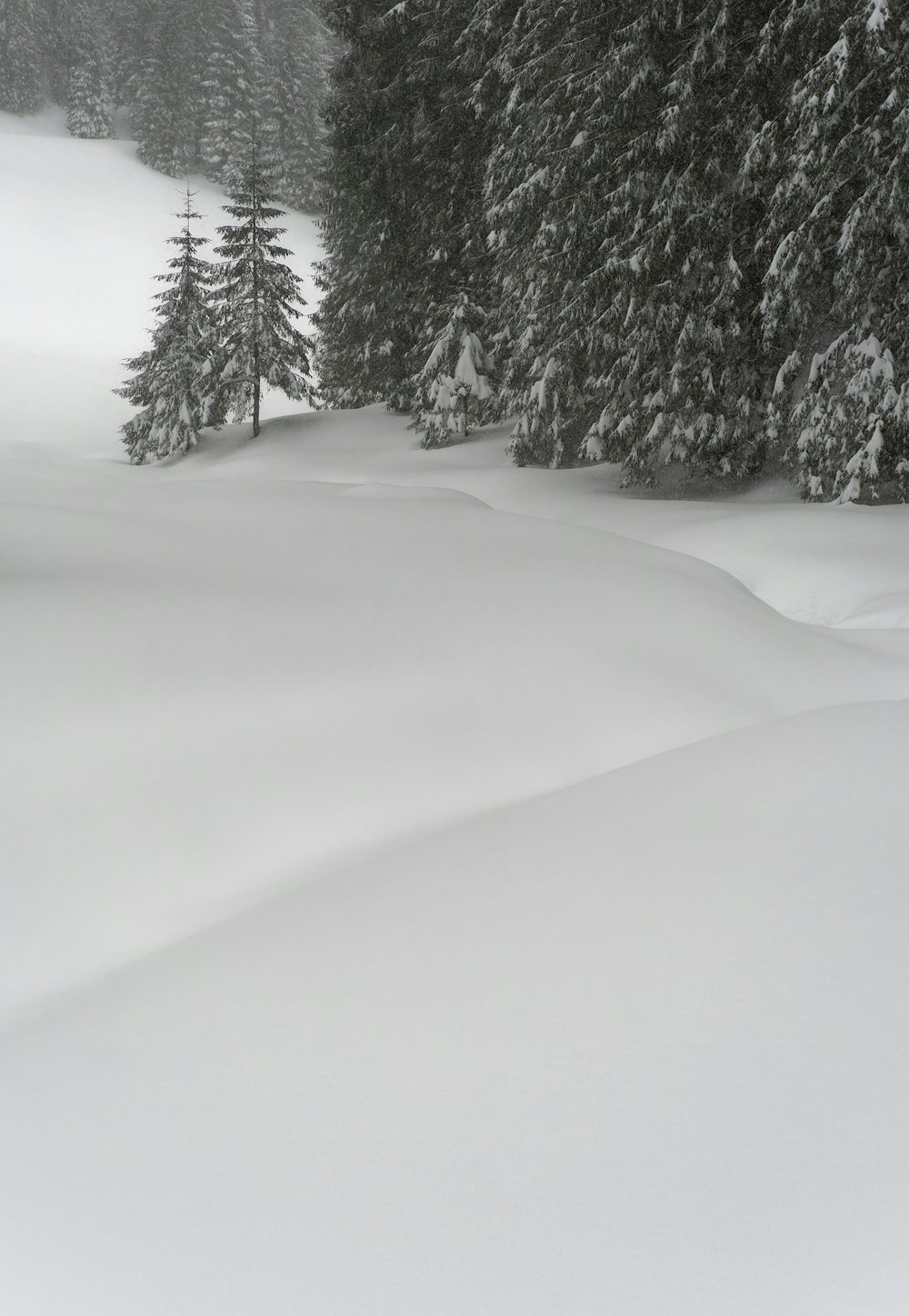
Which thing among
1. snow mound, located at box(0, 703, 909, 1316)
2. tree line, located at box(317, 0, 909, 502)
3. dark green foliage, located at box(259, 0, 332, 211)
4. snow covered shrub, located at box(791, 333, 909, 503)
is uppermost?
dark green foliage, located at box(259, 0, 332, 211)

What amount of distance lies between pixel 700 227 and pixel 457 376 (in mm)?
6398

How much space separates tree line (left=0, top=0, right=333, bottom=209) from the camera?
4725 cm

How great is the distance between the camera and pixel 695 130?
33.6ft

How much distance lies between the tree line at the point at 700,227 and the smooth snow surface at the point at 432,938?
6.28 m

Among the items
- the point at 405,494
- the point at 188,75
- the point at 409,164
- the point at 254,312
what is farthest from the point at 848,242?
the point at 188,75

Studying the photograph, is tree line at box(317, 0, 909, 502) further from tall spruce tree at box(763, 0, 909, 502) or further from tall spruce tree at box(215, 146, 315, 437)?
tall spruce tree at box(215, 146, 315, 437)

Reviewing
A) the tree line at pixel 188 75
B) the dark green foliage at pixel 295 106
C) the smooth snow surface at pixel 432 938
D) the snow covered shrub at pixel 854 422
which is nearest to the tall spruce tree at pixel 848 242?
the snow covered shrub at pixel 854 422

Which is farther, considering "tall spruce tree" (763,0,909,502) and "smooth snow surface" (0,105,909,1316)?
"tall spruce tree" (763,0,909,502)

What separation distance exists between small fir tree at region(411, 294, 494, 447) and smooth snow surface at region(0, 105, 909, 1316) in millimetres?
12658

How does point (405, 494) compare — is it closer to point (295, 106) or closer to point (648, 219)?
point (648, 219)

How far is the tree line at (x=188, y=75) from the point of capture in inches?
1860

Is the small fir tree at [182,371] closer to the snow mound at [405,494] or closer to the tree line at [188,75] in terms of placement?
the snow mound at [405,494]

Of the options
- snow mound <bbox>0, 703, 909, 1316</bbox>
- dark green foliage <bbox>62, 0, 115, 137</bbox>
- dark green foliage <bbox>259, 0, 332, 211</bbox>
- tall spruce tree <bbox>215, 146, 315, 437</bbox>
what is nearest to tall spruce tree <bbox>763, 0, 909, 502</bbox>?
snow mound <bbox>0, 703, 909, 1316</bbox>

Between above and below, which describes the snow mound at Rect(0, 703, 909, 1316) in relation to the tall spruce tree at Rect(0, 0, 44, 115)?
below
